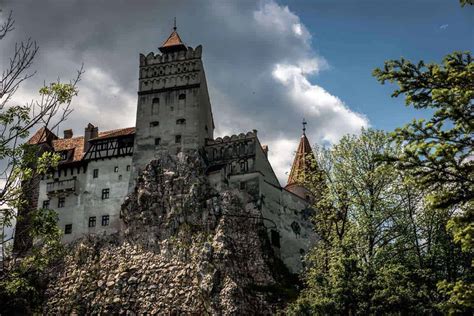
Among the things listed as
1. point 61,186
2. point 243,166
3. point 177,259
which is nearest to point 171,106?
point 243,166

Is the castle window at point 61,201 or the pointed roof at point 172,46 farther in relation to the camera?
the pointed roof at point 172,46

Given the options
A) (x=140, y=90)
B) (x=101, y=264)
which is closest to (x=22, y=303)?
(x=101, y=264)

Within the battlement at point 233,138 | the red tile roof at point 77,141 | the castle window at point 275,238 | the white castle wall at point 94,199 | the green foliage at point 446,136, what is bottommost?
the green foliage at point 446,136

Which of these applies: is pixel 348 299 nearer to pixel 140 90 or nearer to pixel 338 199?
pixel 338 199

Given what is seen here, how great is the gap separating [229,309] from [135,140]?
66.4 feet

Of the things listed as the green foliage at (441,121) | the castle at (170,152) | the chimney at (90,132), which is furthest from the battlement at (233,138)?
the green foliage at (441,121)

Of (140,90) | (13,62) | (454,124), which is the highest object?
(140,90)

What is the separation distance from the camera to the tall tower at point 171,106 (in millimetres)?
56306

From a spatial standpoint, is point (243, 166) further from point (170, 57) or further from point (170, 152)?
point (170, 57)

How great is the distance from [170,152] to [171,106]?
4954mm

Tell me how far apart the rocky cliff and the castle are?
1.51 metres

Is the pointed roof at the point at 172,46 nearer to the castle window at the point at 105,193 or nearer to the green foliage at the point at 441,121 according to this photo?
the castle window at the point at 105,193

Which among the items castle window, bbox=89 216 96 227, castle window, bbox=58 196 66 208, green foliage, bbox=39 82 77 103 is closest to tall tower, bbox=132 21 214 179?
castle window, bbox=89 216 96 227

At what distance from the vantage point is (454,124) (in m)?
15.2
